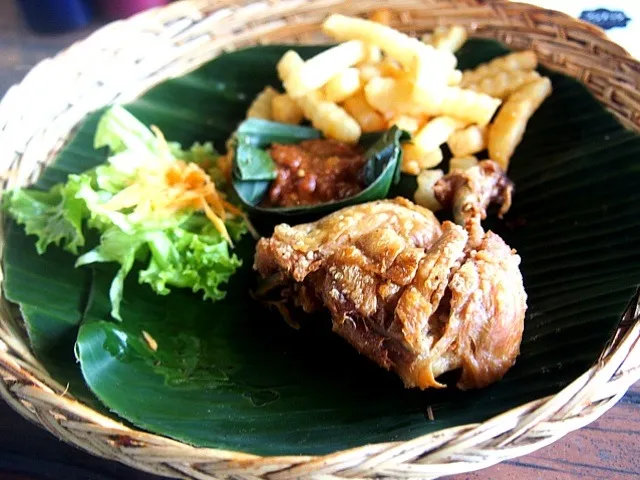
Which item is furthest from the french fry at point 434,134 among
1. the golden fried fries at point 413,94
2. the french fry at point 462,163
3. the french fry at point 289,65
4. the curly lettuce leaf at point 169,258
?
the curly lettuce leaf at point 169,258

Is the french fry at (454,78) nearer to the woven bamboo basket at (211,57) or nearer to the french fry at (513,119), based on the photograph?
the french fry at (513,119)

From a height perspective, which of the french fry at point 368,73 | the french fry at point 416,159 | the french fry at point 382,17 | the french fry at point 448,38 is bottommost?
the french fry at point 416,159

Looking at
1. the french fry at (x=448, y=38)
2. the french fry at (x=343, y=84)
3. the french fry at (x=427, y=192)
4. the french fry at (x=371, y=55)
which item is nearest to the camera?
the french fry at (x=427, y=192)

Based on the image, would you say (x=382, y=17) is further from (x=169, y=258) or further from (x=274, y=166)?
(x=169, y=258)

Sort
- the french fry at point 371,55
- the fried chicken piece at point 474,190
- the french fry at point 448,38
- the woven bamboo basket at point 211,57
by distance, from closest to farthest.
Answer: the woven bamboo basket at point 211,57
the fried chicken piece at point 474,190
the french fry at point 371,55
the french fry at point 448,38

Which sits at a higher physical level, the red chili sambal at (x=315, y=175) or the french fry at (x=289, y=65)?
the french fry at (x=289, y=65)

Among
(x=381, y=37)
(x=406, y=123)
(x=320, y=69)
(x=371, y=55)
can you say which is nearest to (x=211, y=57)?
(x=320, y=69)

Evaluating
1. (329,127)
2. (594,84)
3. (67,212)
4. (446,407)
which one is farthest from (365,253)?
(594,84)
